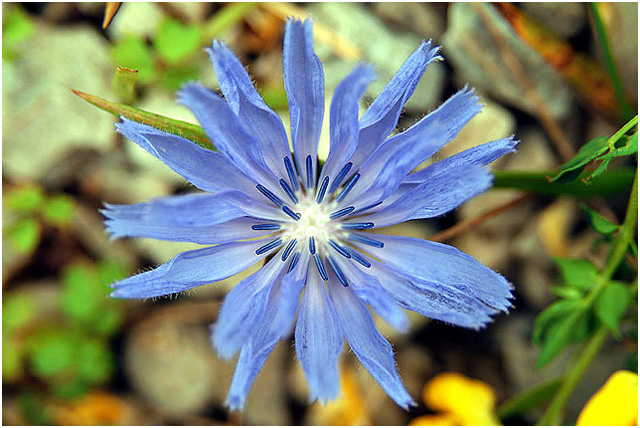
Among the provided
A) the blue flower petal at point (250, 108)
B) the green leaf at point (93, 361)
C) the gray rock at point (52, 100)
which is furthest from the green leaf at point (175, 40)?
the green leaf at point (93, 361)

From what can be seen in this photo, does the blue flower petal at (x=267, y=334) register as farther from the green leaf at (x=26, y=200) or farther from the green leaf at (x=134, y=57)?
the green leaf at (x=26, y=200)

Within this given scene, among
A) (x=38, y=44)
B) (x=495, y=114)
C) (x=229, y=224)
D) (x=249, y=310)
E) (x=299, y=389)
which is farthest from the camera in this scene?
(x=299, y=389)

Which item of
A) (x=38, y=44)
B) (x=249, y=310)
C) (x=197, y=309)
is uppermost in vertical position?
(x=38, y=44)

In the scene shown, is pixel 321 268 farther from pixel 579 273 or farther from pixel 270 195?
pixel 579 273

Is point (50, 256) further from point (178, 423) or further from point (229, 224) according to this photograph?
point (229, 224)

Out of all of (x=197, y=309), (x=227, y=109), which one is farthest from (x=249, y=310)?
(x=197, y=309)

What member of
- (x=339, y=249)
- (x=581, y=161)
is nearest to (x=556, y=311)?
(x=581, y=161)

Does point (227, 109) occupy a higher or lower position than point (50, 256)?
lower
